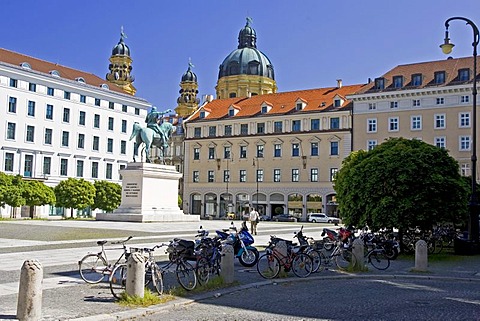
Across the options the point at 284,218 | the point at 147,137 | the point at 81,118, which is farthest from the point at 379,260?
the point at 81,118

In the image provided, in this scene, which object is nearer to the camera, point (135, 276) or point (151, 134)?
point (135, 276)

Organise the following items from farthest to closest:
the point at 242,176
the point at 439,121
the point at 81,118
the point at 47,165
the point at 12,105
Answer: the point at 242,176
the point at 81,118
the point at 47,165
the point at 12,105
the point at 439,121

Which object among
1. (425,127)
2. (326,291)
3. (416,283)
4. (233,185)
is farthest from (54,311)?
(233,185)

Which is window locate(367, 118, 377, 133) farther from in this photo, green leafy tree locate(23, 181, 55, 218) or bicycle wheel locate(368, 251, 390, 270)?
bicycle wheel locate(368, 251, 390, 270)

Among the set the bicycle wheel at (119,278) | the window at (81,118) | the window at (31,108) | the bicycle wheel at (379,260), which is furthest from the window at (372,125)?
the bicycle wheel at (119,278)

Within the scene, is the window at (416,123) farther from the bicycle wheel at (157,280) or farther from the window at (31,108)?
the bicycle wheel at (157,280)

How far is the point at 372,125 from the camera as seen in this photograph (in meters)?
74.9

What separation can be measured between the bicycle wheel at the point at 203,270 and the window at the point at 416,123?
6265 centimetres

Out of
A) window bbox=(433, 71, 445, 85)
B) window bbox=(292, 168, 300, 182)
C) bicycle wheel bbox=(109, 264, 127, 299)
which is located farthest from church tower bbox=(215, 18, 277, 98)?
bicycle wheel bbox=(109, 264, 127, 299)

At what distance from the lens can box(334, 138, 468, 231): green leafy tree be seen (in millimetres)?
21094

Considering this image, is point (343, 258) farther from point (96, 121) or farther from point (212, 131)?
point (212, 131)

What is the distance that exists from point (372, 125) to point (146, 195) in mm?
40744

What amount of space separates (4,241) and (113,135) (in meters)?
63.3

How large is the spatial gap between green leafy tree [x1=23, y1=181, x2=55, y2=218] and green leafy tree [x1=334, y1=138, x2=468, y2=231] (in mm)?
43636
